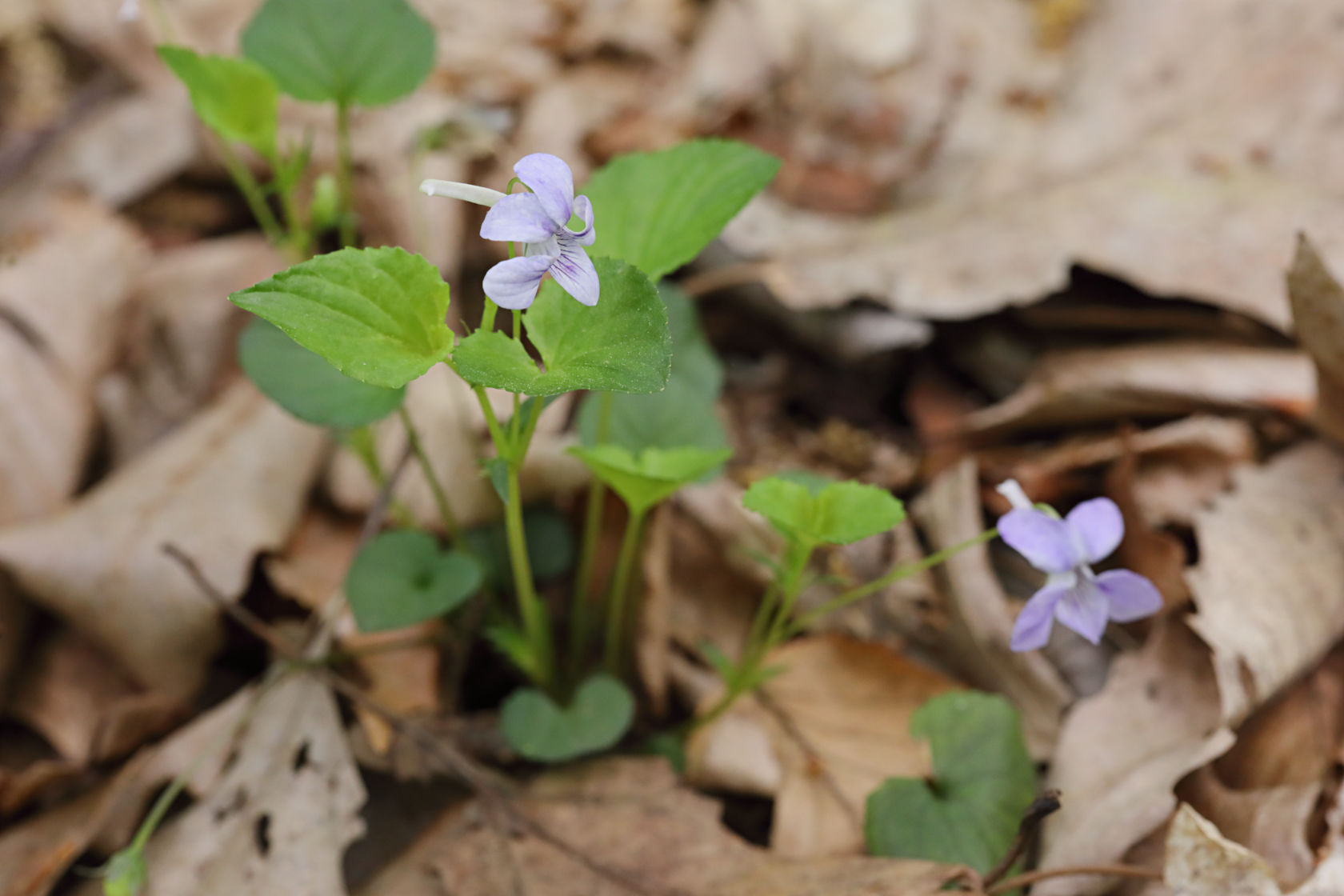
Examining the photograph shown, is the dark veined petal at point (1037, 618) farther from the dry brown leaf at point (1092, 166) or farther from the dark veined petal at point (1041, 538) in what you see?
the dry brown leaf at point (1092, 166)

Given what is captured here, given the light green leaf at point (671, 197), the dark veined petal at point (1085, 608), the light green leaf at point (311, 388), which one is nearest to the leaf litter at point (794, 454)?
the dark veined petal at point (1085, 608)

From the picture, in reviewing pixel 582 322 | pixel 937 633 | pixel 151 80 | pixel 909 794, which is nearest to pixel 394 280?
pixel 582 322

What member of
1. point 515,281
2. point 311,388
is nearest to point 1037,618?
point 515,281

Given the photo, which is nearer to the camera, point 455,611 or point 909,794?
point 909,794

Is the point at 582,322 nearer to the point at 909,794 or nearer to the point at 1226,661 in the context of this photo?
the point at 909,794

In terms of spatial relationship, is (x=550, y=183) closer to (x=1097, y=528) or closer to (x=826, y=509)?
(x=826, y=509)

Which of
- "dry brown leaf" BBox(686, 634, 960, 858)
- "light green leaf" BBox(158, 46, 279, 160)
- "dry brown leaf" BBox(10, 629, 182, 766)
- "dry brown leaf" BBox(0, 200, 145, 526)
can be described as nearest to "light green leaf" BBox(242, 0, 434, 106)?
"light green leaf" BBox(158, 46, 279, 160)

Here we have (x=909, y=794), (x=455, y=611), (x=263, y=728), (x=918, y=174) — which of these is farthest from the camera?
(x=918, y=174)
